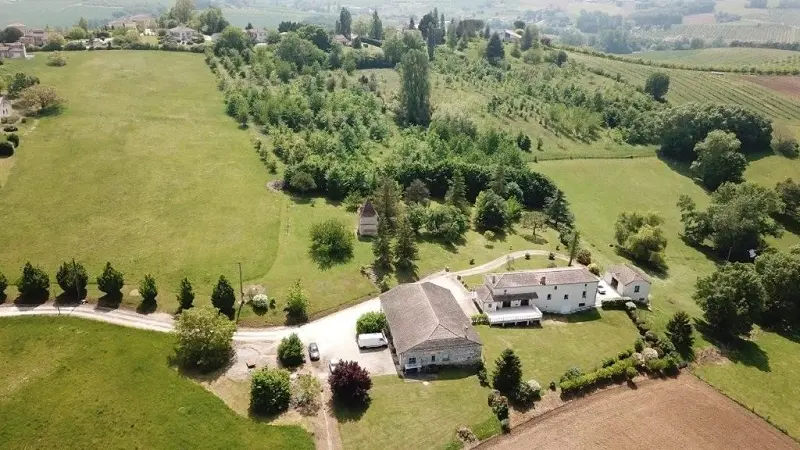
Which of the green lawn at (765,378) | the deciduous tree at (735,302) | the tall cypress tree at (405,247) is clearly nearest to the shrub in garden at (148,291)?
the tall cypress tree at (405,247)

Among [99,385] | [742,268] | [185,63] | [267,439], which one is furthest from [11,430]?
[185,63]

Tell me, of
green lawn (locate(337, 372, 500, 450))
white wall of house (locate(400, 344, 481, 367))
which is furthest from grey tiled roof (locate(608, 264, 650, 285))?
green lawn (locate(337, 372, 500, 450))

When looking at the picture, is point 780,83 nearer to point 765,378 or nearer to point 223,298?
point 765,378

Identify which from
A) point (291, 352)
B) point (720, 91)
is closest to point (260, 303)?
point (291, 352)

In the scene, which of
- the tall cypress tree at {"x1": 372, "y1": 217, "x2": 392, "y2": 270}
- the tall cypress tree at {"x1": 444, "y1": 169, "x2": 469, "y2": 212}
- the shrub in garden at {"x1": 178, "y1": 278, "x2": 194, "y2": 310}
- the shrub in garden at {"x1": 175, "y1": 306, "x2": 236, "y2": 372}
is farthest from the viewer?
the tall cypress tree at {"x1": 444, "y1": 169, "x2": 469, "y2": 212}

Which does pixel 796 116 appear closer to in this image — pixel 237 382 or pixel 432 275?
pixel 432 275

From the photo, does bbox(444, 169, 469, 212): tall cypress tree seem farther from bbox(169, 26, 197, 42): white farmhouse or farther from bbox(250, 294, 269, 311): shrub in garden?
bbox(169, 26, 197, 42): white farmhouse
